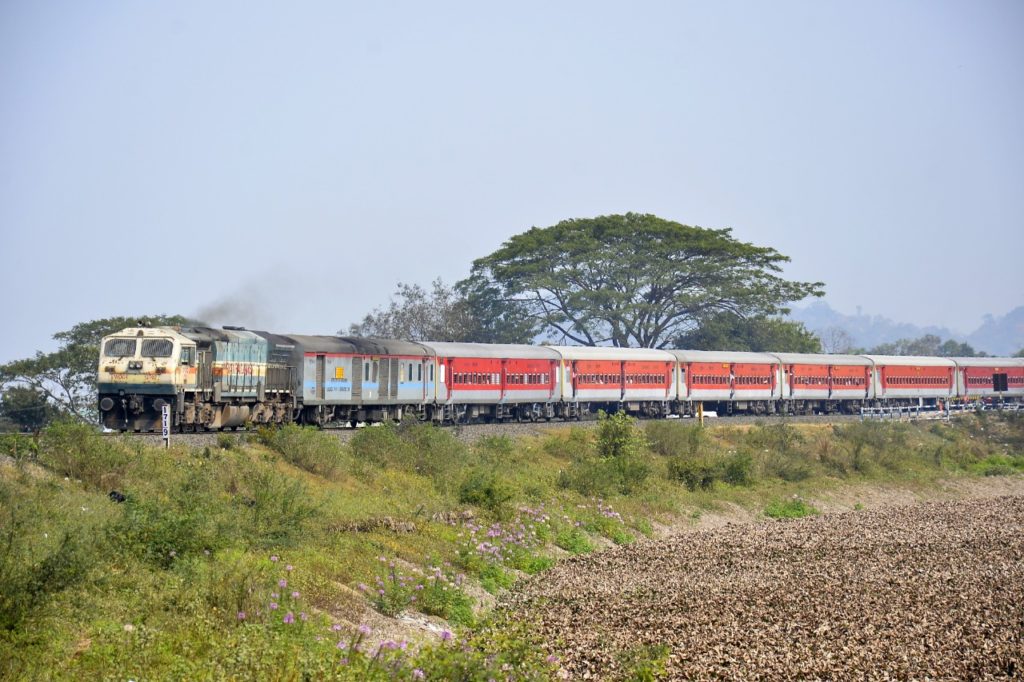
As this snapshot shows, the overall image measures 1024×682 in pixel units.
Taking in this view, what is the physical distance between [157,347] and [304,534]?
12006 millimetres

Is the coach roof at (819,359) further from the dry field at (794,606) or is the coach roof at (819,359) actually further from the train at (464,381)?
the dry field at (794,606)

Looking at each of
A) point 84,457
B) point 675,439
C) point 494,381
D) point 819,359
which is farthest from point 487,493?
point 819,359

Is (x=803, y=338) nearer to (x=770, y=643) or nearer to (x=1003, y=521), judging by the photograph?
(x=1003, y=521)

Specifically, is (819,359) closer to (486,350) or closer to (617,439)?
(486,350)

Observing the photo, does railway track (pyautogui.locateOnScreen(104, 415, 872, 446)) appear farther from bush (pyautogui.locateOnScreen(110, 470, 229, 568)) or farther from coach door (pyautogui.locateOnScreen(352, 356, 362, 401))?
bush (pyautogui.locateOnScreen(110, 470, 229, 568))

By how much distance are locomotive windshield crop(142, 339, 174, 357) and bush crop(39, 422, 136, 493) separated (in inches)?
295

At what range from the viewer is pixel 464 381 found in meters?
41.6

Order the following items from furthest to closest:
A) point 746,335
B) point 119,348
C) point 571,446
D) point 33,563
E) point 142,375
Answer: point 746,335 → point 571,446 → point 119,348 → point 142,375 → point 33,563

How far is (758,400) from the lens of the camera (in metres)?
56.2

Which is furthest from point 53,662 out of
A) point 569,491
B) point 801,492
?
point 801,492

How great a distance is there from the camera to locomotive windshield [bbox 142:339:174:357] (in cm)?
2673

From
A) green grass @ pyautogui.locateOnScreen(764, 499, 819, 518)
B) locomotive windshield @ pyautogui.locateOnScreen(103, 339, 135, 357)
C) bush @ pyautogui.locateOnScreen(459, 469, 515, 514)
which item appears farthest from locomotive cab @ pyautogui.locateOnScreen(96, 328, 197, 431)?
green grass @ pyautogui.locateOnScreen(764, 499, 819, 518)

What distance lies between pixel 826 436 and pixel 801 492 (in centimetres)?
1272

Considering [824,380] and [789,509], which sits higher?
[824,380]
